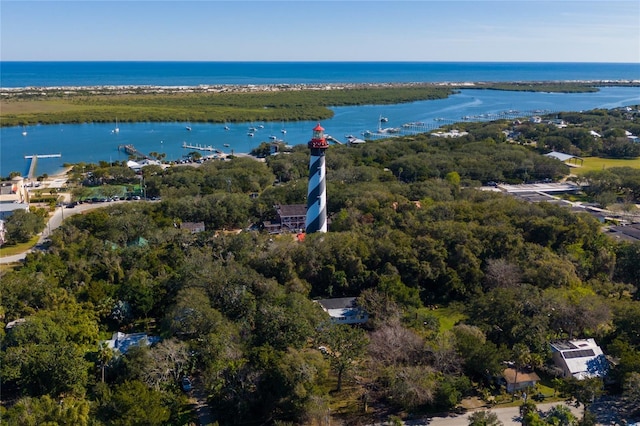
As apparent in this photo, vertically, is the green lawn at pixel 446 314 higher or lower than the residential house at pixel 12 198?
lower

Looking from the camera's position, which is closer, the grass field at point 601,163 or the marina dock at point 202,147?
the grass field at point 601,163

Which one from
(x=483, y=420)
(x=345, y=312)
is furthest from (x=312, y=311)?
(x=483, y=420)

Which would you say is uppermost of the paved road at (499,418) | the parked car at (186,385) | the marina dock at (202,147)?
the marina dock at (202,147)

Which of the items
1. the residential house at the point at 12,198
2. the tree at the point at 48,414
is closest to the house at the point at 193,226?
the residential house at the point at 12,198

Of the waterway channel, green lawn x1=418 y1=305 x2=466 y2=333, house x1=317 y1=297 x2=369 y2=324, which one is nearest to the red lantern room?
house x1=317 y1=297 x2=369 y2=324

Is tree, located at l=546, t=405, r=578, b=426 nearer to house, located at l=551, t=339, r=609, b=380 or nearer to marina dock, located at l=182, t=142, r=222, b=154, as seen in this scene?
house, located at l=551, t=339, r=609, b=380

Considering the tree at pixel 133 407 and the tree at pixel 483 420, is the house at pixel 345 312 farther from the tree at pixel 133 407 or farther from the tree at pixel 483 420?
the tree at pixel 133 407
